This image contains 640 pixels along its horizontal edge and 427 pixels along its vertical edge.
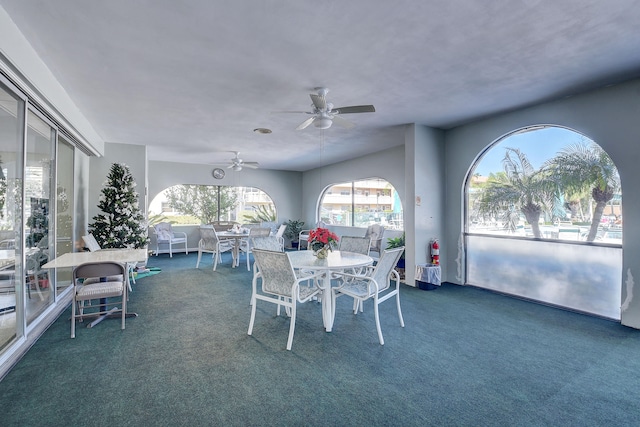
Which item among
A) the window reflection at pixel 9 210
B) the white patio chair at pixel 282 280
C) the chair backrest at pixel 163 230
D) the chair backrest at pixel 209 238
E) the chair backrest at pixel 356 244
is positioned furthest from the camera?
the chair backrest at pixel 163 230

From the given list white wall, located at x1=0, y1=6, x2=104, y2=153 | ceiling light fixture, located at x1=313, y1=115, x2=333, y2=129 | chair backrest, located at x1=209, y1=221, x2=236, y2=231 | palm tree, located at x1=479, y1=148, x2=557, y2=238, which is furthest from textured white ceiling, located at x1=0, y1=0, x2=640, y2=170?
chair backrest, located at x1=209, y1=221, x2=236, y2=231

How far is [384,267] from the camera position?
9.88 ft

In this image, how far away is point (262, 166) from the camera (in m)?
9.23

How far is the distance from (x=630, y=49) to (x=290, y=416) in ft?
13.1

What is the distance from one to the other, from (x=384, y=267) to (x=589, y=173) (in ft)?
9.42

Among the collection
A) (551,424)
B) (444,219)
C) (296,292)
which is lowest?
(551,424)

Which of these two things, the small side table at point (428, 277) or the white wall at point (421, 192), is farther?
the white wall at point (421, 192)

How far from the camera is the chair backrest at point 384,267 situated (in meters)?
2.92

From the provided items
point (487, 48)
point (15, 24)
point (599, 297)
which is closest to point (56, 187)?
point (15, 24)

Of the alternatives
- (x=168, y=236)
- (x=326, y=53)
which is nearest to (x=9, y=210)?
(x=326, y=53)

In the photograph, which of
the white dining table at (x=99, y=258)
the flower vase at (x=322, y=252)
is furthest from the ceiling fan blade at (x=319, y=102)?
the white dining table at (x=99, y=258)

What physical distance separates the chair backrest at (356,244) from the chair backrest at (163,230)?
5579 mm

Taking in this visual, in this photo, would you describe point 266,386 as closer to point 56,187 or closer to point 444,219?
point 56,187

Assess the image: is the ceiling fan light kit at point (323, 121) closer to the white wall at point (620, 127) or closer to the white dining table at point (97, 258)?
the white dining table at point (97, 258)
